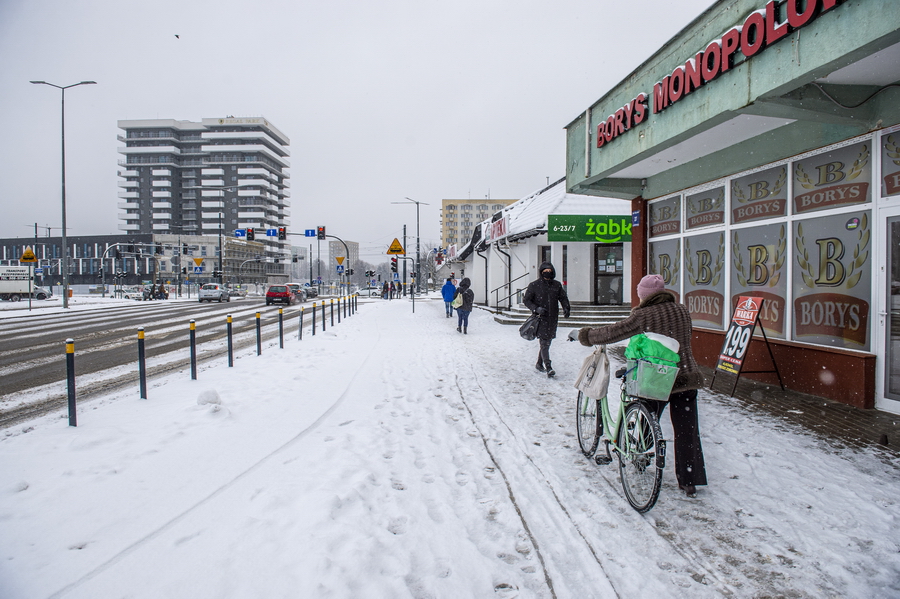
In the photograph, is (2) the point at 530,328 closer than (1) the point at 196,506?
No

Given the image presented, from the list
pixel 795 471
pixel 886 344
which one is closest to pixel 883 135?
pixel 886 344

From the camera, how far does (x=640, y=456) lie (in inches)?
130

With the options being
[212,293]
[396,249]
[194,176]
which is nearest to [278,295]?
[212,293]

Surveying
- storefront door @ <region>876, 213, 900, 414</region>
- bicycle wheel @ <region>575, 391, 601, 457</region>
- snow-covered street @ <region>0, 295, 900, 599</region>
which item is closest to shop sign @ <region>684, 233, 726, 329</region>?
storefront door @ <region>876, 213, 900, 414</region>

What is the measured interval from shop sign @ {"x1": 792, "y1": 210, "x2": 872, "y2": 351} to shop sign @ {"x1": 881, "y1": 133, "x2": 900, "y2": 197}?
1.20ft

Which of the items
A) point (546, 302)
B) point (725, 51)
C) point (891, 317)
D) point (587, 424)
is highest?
point (725, 51)

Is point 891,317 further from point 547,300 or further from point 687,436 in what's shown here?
point 547,300

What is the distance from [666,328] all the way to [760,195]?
507 cm

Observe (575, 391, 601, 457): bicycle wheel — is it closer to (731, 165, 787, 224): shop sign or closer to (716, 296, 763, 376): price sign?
(716, 296, 763, 376): price sign

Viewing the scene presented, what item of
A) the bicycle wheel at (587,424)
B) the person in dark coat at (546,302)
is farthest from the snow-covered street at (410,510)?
the person in dark coat at (546,302)

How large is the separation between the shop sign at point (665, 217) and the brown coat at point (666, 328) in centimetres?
643

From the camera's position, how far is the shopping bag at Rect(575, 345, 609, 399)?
384 cm

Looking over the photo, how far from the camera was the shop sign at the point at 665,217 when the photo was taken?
9266mm

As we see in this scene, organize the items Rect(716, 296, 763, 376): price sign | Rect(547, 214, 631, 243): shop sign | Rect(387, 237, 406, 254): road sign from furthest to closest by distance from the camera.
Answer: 1. Rect(387, 237, 406, 254): road sign
2. Rect(547, 214, 631, 243): shop sign
3. Rect(716, 296, 763, 376): price sign
